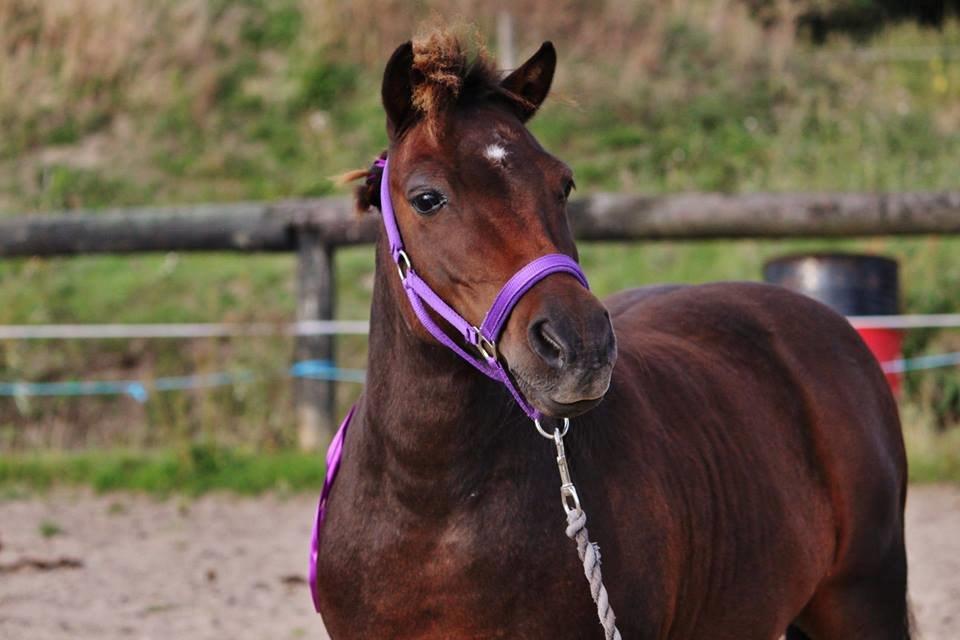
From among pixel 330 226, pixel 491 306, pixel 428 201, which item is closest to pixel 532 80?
pixel 428 201

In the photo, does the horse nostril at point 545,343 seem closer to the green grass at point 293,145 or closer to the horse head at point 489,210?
the horse head at point 489,210

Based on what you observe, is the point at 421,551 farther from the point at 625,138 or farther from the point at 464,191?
the point at 625,138

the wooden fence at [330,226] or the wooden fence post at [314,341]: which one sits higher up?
the wooden fence at [330,226]

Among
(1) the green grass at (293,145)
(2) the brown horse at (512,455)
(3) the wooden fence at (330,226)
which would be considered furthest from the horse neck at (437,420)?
(1) the green grass at (293,145)

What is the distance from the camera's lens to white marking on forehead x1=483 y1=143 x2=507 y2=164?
229cm

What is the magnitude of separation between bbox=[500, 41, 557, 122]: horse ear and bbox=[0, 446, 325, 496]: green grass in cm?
429

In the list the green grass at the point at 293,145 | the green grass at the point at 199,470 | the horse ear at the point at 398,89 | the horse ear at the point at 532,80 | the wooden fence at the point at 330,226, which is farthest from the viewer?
the green grass at the point at 293,145

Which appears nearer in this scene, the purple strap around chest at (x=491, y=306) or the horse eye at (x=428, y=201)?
the purple strap around chest at (x=491, y=306)

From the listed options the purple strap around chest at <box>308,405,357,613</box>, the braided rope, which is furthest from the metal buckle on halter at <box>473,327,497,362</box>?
the purple strap around chest at <box>308,405,357,613</box>

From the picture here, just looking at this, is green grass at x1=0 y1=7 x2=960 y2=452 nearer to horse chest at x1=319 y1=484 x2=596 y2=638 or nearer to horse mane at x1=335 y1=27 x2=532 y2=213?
horse chest at x1=319 y1=484 x2=596 y2=638

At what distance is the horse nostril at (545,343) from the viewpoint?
204 cm

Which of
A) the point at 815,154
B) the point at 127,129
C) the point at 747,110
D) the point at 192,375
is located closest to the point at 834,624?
the point at 192,375

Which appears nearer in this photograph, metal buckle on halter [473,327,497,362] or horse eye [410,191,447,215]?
metal buckle on halter [473,327,497,362]

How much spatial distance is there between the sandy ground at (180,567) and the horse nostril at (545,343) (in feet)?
8.77
